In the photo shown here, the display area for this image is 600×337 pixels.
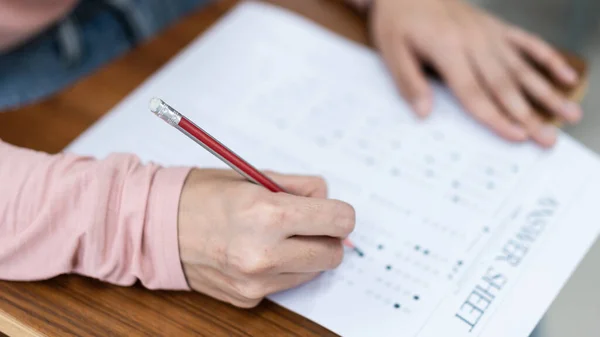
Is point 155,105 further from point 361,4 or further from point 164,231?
point 361,4

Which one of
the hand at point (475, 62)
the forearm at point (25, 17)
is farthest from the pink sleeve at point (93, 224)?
the hand at point (475, 62)

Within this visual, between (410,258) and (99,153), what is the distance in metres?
0.31

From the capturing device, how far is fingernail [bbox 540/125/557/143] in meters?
0.67

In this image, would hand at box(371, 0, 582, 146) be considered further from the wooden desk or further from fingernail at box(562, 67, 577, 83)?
the wooden desk

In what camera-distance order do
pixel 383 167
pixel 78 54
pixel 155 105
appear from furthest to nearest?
pixel 78 54
pixel 383 167
pixel 155 105

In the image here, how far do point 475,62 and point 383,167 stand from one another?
19 centimetres

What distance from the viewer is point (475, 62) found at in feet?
2.40

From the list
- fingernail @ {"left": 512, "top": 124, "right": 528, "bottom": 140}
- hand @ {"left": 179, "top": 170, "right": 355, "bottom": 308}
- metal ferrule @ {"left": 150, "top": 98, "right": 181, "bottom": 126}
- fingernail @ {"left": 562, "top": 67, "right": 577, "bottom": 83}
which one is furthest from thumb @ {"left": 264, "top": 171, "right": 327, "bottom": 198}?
fingernail @ {"left": 562, "top": 67, "right": 577, "bottom": 83}

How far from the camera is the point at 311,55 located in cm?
75

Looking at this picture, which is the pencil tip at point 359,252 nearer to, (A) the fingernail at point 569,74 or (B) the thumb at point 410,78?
(B) the thumb at point 410,78

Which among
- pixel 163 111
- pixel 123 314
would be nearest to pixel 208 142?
pixel 163 111

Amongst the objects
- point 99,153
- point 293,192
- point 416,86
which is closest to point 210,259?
point 293,192

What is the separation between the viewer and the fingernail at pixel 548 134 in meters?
0.67

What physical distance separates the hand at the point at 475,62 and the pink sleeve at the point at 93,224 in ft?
1.04
